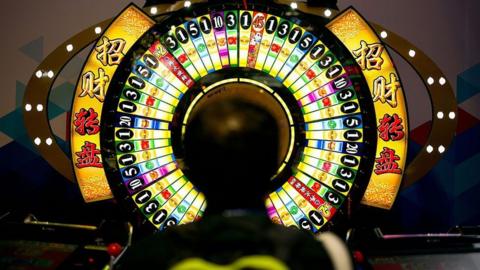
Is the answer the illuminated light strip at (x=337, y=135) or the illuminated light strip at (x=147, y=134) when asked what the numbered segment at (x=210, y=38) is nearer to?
the illuminated light strip at (x=147, y=134)

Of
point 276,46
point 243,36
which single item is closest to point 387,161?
point 276,46

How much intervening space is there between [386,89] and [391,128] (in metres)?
0.15

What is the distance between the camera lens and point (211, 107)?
1.21 metres

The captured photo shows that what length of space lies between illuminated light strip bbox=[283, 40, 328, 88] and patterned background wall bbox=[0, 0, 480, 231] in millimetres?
1011

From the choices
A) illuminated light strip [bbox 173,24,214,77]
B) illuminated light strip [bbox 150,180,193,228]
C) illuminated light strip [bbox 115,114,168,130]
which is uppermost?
illuminated light strip [bbox 173,24,214,77]

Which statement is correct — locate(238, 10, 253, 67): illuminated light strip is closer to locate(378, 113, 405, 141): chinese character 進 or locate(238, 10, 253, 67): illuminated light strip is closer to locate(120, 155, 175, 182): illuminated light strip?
locate(120, 155, 175, 182): illuminated light strip

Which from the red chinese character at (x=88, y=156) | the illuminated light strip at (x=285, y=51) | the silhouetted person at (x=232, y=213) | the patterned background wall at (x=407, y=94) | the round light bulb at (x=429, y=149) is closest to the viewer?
the silhouetted person at (x=232, y=213)

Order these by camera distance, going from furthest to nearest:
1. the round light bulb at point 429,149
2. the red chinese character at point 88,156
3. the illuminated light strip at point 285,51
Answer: the round light bulb at point 429,149, the red chinese character at point 88,156, the illuminated light strip at point 285,51

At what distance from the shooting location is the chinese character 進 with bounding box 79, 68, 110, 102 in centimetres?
211

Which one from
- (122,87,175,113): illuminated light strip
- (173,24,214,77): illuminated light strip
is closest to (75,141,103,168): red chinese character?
(122,87,175,113): illuminated light strip

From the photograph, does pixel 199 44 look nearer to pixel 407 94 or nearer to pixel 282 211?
pixel 282 211

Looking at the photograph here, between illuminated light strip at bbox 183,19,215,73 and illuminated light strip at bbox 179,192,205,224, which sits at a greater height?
illuminated light strip at bbox 183,19,215,73

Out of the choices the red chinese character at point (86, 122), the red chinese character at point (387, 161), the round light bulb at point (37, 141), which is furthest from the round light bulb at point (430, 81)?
the round light bulb at point (37, 141)

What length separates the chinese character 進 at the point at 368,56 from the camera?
2064 mm
